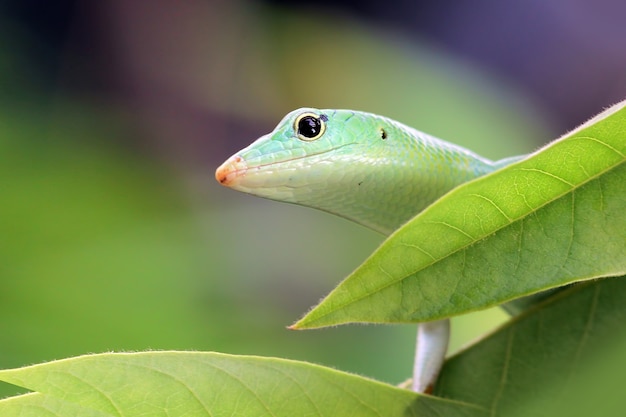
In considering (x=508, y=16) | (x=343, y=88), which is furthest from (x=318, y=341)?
(x=508, y=16)

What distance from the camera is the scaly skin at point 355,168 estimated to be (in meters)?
0.81

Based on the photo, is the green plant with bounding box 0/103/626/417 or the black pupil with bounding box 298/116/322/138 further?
the black pupil with bounding box 298/116/322/138

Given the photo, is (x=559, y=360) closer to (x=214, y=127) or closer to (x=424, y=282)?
(x=424, y=282)

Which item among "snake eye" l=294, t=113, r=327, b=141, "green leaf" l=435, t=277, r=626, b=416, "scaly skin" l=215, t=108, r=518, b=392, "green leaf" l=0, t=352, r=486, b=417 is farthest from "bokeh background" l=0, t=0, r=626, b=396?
"green leaf" l=0, t=352, r=486, b=417

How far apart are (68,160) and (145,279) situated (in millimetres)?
565

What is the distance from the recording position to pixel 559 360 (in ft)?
1.91

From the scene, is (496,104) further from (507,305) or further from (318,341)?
(507,305)

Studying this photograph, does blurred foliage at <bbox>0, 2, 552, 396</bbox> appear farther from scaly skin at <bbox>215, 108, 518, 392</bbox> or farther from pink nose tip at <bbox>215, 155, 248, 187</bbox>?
pink nose tip at <bbox>215, 155, 248, 187</bbox>

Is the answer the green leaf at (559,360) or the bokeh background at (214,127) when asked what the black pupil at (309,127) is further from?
the bokeh background at (214,127)

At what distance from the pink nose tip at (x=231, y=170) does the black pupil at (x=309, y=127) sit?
0.32 feet

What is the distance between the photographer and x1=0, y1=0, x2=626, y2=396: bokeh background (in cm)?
221

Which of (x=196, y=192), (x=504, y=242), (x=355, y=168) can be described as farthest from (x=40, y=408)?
(x=196, y=192)

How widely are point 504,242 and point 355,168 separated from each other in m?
0.37

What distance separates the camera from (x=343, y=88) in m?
2.79
